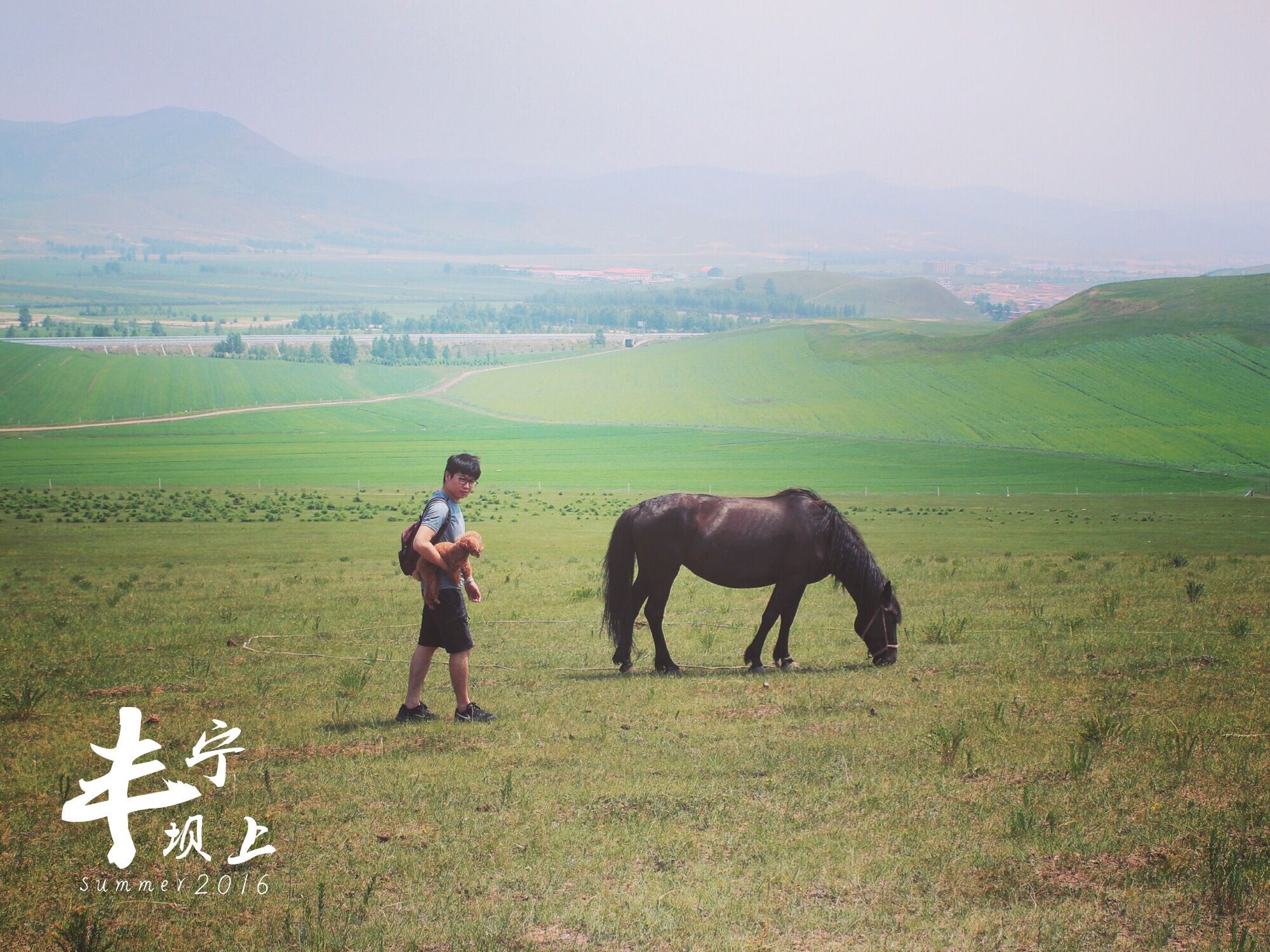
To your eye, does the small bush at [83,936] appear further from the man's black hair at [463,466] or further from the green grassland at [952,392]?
the green grassland at [952,392]

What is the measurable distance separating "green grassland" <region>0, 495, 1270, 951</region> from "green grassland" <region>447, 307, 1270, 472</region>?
238ft

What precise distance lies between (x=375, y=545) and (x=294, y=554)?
375 cm

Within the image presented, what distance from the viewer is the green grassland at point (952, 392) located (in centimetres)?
8900

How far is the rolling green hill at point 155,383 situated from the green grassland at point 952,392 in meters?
15.1

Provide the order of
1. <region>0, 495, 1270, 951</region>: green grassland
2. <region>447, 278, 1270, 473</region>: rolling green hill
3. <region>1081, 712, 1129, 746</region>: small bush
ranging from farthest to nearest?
<region>447, 278, 1270, 473</region>: rolling green hill
<region>1081, 712, 1129, 746</region>: small bush
<region>0, 495, 1270, 951</region>: green grassland

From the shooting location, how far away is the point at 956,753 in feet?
27.9

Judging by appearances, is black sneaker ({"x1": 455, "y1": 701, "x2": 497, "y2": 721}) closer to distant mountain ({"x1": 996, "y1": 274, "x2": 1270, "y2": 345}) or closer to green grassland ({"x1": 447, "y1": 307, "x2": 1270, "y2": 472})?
green grassland ({"x1": 447, "y1": 307, "x2": 1270, "y2": 472})

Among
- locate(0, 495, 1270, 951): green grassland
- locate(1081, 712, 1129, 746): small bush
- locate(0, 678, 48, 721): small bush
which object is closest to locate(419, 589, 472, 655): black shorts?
locate(0, 495, 1270, 951): green grassland

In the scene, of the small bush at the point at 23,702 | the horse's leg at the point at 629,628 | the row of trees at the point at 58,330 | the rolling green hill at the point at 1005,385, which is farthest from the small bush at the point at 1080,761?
the row of trees at the point at 58,330

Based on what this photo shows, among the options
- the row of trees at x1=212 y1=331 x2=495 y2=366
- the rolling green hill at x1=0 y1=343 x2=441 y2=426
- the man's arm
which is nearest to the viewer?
the man's arm

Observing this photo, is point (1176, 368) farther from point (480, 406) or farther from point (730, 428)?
point (480, 406)

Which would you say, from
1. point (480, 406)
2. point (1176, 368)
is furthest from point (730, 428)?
point (1176, 368)

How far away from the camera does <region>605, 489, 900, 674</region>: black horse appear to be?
13672mm

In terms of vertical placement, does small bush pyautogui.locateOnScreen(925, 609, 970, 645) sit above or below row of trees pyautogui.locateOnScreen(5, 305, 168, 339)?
below
